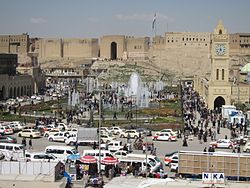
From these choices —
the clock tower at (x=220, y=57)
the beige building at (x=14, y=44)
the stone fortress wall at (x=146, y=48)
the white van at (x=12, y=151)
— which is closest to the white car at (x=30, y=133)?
the white van at (x=12, y=151)

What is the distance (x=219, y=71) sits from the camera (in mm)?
39250

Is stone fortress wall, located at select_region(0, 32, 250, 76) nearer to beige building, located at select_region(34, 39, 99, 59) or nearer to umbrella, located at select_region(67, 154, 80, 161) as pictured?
beige building, located at select_region(34, 39, 99, 59)

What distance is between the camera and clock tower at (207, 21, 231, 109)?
1517 inches

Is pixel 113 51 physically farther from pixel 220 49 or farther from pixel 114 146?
pixel 114 146

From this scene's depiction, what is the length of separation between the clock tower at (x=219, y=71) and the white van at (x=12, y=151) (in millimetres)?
20207

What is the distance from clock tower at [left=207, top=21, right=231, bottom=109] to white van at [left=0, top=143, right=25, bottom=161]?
796 inches

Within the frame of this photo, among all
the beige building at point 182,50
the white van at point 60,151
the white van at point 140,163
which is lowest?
the white van at point 140,163

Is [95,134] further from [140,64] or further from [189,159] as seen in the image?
[140,64]

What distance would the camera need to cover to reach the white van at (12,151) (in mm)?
19183

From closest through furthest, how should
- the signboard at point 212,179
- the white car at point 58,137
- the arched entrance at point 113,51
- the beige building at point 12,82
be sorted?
the signboard at point 212,179 → the white car at point 58,137 → the beige building at point 12,82 → the arched entrance at point 113,51

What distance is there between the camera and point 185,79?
77.9m

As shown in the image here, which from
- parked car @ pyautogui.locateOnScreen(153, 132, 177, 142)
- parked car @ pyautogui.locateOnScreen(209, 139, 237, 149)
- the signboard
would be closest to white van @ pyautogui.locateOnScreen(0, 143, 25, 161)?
the signboard

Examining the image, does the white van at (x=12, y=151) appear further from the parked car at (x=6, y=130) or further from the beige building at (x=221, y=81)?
the beige building at (x=221, y=81)

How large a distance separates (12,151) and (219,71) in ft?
72.0
